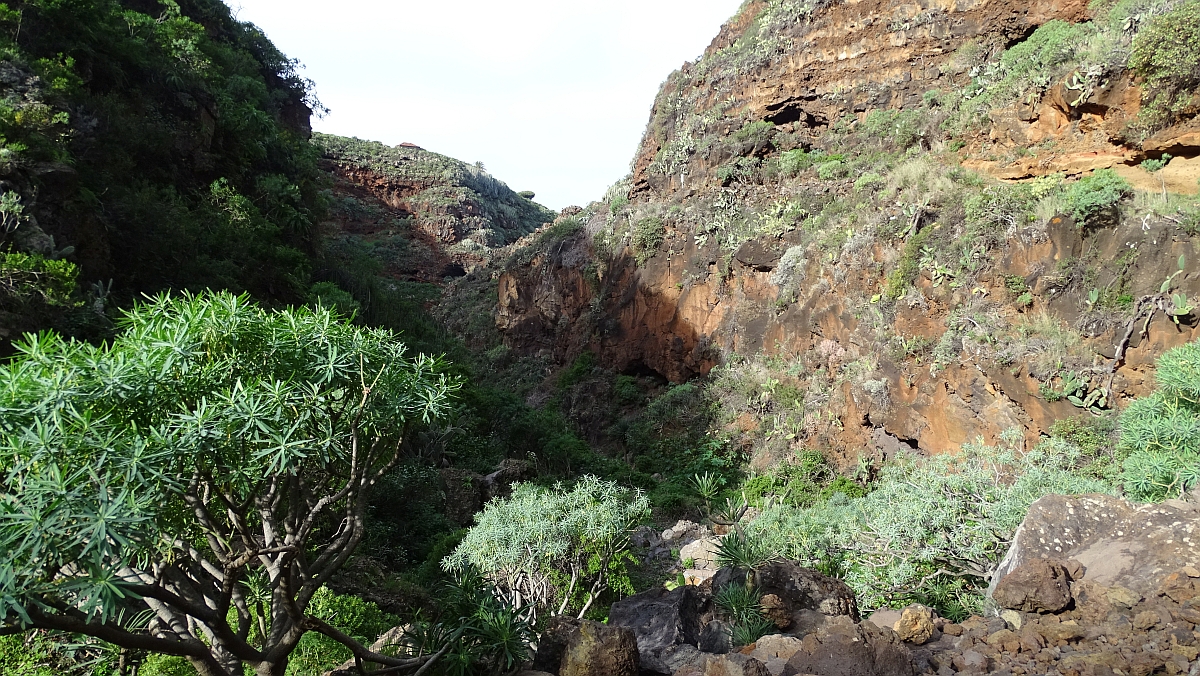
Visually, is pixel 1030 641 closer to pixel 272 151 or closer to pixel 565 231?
pixel 272 151

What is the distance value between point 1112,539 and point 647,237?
18211 mm

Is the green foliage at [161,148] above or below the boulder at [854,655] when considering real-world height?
above

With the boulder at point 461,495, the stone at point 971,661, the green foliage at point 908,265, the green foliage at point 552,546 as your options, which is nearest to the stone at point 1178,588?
the stone at point 971,661

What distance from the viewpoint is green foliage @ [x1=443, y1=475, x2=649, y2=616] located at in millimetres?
7648

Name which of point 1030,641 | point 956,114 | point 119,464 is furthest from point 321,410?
point 956,114

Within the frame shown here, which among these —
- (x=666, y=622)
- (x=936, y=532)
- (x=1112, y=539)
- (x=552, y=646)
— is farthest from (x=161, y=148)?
(x=1112, y=539)

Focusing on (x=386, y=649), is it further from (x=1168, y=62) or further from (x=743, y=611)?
(x=1168, y=62)

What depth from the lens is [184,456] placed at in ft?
11.0

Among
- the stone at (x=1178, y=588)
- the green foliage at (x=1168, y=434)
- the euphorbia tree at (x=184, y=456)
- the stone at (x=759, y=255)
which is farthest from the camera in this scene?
the stone at (x=759, y=255)

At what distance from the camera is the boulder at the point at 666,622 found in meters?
5.59

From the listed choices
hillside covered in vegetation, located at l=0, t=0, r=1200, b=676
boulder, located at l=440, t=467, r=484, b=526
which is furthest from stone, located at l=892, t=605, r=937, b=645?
boulder, located at l=440, t=467, r=484, b=526

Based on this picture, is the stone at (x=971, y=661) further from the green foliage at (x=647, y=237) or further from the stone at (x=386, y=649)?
the green foliage at (x=647, y=237)

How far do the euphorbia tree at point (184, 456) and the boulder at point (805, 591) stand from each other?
13.7 feet

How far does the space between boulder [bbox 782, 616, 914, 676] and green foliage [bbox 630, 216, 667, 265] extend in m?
18.1
